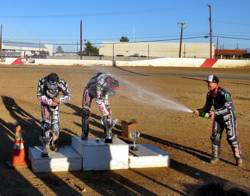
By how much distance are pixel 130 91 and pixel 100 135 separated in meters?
9.54

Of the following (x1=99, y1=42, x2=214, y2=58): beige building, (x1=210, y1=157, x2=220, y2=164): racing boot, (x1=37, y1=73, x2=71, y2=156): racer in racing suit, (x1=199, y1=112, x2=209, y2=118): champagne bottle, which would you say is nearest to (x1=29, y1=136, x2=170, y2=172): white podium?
(x1=37, y1=73, x2=71, y2=156): racer in racing suit

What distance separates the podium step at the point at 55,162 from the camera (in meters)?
7.10

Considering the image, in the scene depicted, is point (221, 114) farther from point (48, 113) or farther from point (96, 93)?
point (48, 113)

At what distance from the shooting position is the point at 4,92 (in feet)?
58.3

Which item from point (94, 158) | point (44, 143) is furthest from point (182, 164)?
point (44, 143)

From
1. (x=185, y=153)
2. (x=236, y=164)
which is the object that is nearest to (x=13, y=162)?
(x=185, y=153)

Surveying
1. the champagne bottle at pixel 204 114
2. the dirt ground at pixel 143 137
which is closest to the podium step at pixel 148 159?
the dirt ground at pixel 143 137

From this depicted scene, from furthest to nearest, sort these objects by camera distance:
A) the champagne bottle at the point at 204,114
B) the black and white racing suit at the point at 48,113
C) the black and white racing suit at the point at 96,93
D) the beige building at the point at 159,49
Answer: the beige building at the point at 159,49
the black and white racing suit at the point at 96,93
the black and white racing suit at the point at 48,113
the champagne bottle at the point at 204,114

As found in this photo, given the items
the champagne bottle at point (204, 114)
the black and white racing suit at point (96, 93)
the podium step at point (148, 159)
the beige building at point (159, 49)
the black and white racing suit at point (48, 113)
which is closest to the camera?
the champagne bottle at point (204, 114)

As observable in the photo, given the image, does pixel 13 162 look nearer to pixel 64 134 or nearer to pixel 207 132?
pixel 64 134

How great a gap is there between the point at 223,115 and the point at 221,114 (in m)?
0.06

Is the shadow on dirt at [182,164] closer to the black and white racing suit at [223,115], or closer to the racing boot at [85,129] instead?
the black and white racing suit at [223,115]

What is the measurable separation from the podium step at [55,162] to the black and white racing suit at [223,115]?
2.91 metres

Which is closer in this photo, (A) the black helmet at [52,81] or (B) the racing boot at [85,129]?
(A) the black helmet at [52,81]
